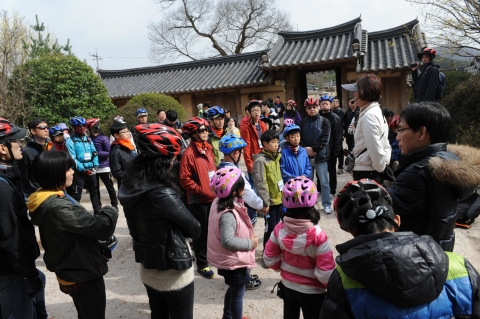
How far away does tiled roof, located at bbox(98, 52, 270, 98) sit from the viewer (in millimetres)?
15898

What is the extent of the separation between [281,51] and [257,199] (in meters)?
12.8

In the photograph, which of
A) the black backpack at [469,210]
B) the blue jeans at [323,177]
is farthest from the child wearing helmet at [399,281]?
the blue jeans at [323,177]

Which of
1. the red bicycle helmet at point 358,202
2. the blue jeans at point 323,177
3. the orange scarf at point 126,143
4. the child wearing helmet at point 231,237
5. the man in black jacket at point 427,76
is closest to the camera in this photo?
the red bicycle helmet at point 358,202

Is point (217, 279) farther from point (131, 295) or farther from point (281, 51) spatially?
point (281, 51)

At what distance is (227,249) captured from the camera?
111 inches

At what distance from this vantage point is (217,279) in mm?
4117

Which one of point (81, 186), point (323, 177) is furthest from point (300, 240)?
point (81, 186)

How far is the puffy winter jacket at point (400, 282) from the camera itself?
124cm

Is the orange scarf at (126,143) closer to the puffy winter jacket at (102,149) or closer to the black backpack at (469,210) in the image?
the puffy winter jacket at (102,149)

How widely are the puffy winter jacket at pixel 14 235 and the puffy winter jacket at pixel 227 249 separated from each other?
1306mm

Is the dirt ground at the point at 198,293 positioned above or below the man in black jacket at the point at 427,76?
below

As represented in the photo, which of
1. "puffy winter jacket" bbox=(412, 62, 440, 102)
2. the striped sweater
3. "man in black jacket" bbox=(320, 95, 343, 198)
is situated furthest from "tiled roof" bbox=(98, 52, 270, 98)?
the striped sweater

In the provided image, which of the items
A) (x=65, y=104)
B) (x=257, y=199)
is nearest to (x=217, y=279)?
(x=257, y=199)

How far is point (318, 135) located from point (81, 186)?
417 centimetres
